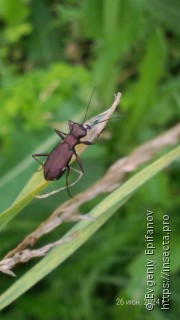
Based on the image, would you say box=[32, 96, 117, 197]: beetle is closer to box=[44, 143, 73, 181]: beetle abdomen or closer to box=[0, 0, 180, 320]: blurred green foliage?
box=[44, 143, 73, 181]: beetle abdomen

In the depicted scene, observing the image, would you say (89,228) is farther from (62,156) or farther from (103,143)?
(103,143)

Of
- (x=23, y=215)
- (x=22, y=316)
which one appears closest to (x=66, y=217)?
(x=23, y=215)

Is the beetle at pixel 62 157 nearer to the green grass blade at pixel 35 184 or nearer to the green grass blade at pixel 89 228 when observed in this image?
the green grass blade at pixel 35 184

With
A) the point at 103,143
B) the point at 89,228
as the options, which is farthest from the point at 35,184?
the point at 103,143

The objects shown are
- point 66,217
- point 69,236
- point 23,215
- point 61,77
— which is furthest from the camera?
point 61,77

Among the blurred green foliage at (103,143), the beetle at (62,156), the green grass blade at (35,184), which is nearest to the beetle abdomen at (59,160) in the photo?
the beetle at (62,156)

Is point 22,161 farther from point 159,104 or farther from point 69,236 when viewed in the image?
point 69,236
